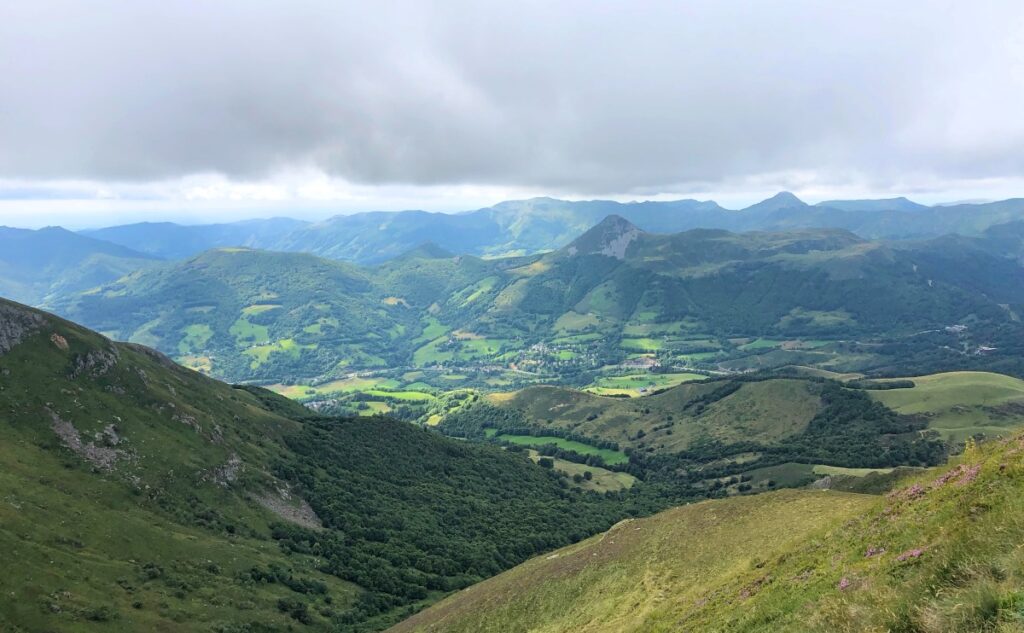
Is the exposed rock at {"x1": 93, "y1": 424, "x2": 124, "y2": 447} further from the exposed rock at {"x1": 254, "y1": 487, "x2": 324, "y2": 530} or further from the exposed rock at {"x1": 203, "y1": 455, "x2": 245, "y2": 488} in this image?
the exposed rock at {"x1": 254, "y1": 487, "x2": 324, "y2": 530}

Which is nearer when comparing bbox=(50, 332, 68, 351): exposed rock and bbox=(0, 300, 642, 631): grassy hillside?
bbox=(0, 300, 642, 631): grassy hillside

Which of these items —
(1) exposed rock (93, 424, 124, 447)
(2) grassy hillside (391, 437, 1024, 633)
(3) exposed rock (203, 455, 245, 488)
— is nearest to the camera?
(2) grassy hillside (391, 437, 1024, 633)

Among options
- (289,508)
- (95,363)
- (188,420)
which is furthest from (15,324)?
(289,508)

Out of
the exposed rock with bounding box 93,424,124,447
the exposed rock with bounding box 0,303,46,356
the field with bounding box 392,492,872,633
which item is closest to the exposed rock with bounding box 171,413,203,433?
the exposed rock with bounding box 93,424,124,447

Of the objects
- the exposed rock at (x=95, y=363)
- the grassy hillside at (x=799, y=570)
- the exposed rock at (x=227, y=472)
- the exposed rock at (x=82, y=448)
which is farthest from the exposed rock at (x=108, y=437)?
the grassy hillside at (x=799, y=570)

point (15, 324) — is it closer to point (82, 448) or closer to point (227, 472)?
point (82, 448)

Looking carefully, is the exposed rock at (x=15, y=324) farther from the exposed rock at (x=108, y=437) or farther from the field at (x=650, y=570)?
the field at (x=650, y=570)

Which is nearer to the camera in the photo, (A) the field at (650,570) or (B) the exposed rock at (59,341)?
(A) the field at (650,570)
